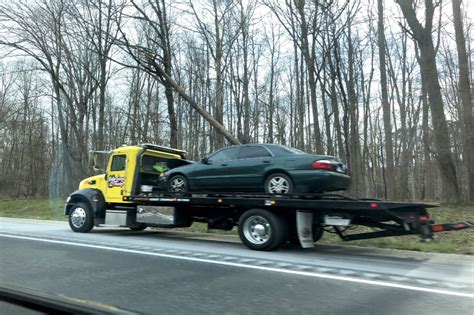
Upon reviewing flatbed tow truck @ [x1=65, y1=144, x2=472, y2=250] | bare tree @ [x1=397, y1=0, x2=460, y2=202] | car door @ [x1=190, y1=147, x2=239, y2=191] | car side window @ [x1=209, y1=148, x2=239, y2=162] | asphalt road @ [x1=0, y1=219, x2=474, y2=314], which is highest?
bare tree @ [x1=397, y1=0, x2=460, y2=202]

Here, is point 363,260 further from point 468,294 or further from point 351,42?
point 351,42

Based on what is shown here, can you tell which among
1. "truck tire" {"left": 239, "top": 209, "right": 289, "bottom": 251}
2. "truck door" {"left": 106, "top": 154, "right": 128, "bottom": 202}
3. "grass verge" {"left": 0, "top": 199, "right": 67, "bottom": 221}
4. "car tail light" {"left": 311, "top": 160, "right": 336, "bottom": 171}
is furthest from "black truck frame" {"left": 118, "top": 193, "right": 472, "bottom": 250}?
"grass verge" {"left": 0, "top": 199, "right": 67, "bottom": 221}

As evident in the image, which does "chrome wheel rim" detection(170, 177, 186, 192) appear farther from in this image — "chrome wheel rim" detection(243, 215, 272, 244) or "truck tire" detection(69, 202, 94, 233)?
"truck tire" detection(69, 202, 94, 233)

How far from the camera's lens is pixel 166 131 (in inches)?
1352

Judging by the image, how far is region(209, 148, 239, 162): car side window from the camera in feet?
33.9

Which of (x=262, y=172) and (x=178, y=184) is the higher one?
(x=262, y=172)

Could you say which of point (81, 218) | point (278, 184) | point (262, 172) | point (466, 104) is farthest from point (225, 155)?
point (466, 104)

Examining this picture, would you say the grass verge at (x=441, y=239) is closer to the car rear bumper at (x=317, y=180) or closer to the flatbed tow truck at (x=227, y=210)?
the flatbed tow truck at (x=227, y=210)

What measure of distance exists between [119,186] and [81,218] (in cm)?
157

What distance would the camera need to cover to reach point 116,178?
11.7 metres

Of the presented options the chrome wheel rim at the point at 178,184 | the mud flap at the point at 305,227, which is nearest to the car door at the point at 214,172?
the chrome wheel rim at the point at 178,184

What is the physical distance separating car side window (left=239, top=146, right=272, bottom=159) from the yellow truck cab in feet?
8.17

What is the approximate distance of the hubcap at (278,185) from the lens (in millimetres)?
9219

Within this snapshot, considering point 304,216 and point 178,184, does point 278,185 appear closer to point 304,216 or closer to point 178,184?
point 304,216
